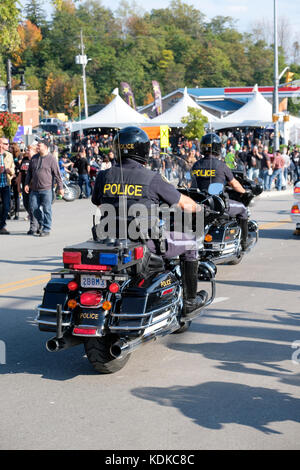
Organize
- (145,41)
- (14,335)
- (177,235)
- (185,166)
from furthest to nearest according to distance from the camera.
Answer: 1. (145,41)
2. (185,166)
3. (14,335)
4. (177,235)

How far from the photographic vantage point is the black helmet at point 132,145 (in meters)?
5.96

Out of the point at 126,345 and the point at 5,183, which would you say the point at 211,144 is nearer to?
the point at 126,345

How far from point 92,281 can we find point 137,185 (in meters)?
0.94

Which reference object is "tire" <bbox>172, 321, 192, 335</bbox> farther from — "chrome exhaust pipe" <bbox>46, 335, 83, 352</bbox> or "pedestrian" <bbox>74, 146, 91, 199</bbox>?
"pedestrian" <bbox>74, 146, 91, 199</bbox>

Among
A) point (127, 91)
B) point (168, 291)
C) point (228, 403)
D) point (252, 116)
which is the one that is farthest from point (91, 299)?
point (127, 91)

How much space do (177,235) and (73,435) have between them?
2381 mm

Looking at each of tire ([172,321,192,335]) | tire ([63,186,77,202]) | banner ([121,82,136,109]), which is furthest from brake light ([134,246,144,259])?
banner ([121,82,136,109])

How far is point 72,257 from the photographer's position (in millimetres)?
5375

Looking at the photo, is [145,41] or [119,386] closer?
[119,386]

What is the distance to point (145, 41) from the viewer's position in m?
118

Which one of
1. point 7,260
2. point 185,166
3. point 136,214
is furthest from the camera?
point 185,166

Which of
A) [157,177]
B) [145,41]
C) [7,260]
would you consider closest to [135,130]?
[157,177]

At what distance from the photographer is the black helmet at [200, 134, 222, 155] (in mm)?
9633

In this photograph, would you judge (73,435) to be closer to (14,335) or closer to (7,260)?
(14,335)
